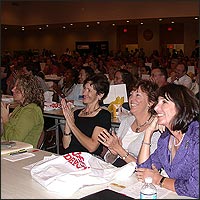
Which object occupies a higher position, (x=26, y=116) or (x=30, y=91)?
(x=30, y=91)

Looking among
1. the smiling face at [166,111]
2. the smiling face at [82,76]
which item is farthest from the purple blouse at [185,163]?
the smiling face at [82,76]

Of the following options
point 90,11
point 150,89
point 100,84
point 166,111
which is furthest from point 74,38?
point 166,111

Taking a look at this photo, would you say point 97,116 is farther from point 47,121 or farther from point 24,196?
point 47,121

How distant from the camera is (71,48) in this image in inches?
820

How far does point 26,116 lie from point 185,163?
1.60 meters

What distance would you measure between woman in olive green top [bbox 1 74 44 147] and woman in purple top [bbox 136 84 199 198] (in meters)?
1.27

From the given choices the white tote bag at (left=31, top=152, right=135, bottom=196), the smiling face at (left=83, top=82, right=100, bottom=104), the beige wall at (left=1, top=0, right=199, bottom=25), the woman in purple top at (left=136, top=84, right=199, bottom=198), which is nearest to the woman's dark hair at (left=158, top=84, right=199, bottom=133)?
the woman in purple top at (left=136, top=84, right=199, bottom=198)

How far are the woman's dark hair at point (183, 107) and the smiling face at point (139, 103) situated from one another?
2.70 feet

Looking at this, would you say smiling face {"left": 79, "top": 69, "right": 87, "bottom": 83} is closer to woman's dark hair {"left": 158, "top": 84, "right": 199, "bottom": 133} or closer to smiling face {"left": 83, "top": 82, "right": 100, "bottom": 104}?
smiling face {"left": 83, "top": 82, "right": 100, "bottom": 104}

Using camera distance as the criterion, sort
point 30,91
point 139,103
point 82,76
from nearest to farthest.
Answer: point 139,103 → point 30,91 → point 82,76

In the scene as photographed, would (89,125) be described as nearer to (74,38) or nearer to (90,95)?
(90,95)

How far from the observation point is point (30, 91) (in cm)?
351

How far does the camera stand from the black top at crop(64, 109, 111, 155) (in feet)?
11.0

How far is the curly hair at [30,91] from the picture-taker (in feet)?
11.5
